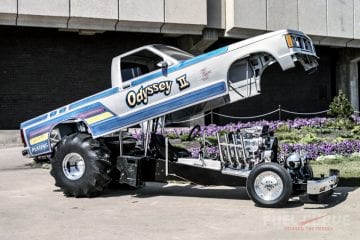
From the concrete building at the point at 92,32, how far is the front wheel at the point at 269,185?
42.8 feet

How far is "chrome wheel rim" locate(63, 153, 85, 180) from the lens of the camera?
9758 mm

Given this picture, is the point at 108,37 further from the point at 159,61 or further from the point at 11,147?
the point at 159,61

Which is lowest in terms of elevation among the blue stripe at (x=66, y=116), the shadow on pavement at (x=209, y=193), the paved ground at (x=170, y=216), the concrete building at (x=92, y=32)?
the paved ground at (x=170, y=216)

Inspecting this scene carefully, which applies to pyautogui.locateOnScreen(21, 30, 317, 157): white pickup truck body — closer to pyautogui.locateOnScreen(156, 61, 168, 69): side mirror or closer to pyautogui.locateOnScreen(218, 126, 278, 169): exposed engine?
pyautogui.locateOnScreen(156, 61, 168, 69): side mirror

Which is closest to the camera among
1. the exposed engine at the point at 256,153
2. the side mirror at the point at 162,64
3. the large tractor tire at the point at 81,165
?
the exposed engine at the point at 256,153

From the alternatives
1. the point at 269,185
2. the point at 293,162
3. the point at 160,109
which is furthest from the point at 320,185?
the point at 160,109

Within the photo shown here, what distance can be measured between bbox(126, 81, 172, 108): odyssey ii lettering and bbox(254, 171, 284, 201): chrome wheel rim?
196 centimetres

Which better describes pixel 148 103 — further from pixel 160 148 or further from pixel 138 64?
pixel 138 64

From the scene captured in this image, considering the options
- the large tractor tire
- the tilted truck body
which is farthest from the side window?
the large tractor tire

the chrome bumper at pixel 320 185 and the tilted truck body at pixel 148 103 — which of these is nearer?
the chrome bumper at pixel 320 185

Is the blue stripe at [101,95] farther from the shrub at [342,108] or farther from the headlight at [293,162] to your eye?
the shrub at [342,108]

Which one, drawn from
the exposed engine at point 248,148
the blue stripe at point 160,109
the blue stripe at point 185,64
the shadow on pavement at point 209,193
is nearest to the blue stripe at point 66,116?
the blue stripe at point 160,109

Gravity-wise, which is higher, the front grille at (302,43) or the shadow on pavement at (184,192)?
the front grille at (302,43)

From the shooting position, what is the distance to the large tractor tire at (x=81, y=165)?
9.48m
